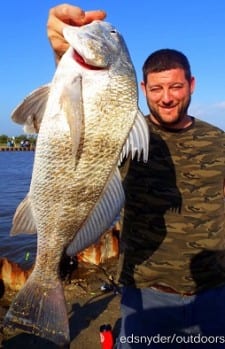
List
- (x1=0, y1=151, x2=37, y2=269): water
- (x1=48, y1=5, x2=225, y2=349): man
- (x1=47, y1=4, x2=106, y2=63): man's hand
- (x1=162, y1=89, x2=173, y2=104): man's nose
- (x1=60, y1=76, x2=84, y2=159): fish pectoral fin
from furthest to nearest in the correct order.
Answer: (x1=0, y1=151, x2=37, y2=269): water, (x1=48, y1=5, x2=225, y2=349): man, (x1=162, y1=89, x2=173, y2=104): man's nose, (x1=47, y1=4, x2=106, y2=63): man's hand, (x1=60, y1=76, x2=84, y2=159): fish pectoral fin

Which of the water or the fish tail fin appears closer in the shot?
the fish tail fin

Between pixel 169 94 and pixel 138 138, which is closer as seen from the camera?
pixel 138 138

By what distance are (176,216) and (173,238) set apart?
20cm

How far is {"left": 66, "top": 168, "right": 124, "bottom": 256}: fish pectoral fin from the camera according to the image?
112 inches

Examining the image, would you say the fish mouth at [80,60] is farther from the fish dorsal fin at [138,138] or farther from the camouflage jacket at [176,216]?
the camouflage jacket at [176,216]

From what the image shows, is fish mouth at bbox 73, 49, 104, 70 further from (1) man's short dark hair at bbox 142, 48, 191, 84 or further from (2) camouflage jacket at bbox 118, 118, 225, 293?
(2) camouflage jacket at bbox 118, 118, 225, 293

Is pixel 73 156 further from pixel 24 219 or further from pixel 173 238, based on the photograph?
pixel 173 238

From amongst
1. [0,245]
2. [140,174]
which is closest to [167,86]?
[140,174]

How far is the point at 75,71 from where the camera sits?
2.75 meters

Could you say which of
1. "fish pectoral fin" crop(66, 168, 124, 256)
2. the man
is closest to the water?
the man

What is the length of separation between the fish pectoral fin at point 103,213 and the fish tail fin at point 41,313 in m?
0.38

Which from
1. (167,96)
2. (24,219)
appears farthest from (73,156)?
(167,96)

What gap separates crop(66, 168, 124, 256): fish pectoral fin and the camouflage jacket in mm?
998

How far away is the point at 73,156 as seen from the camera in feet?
8.99
